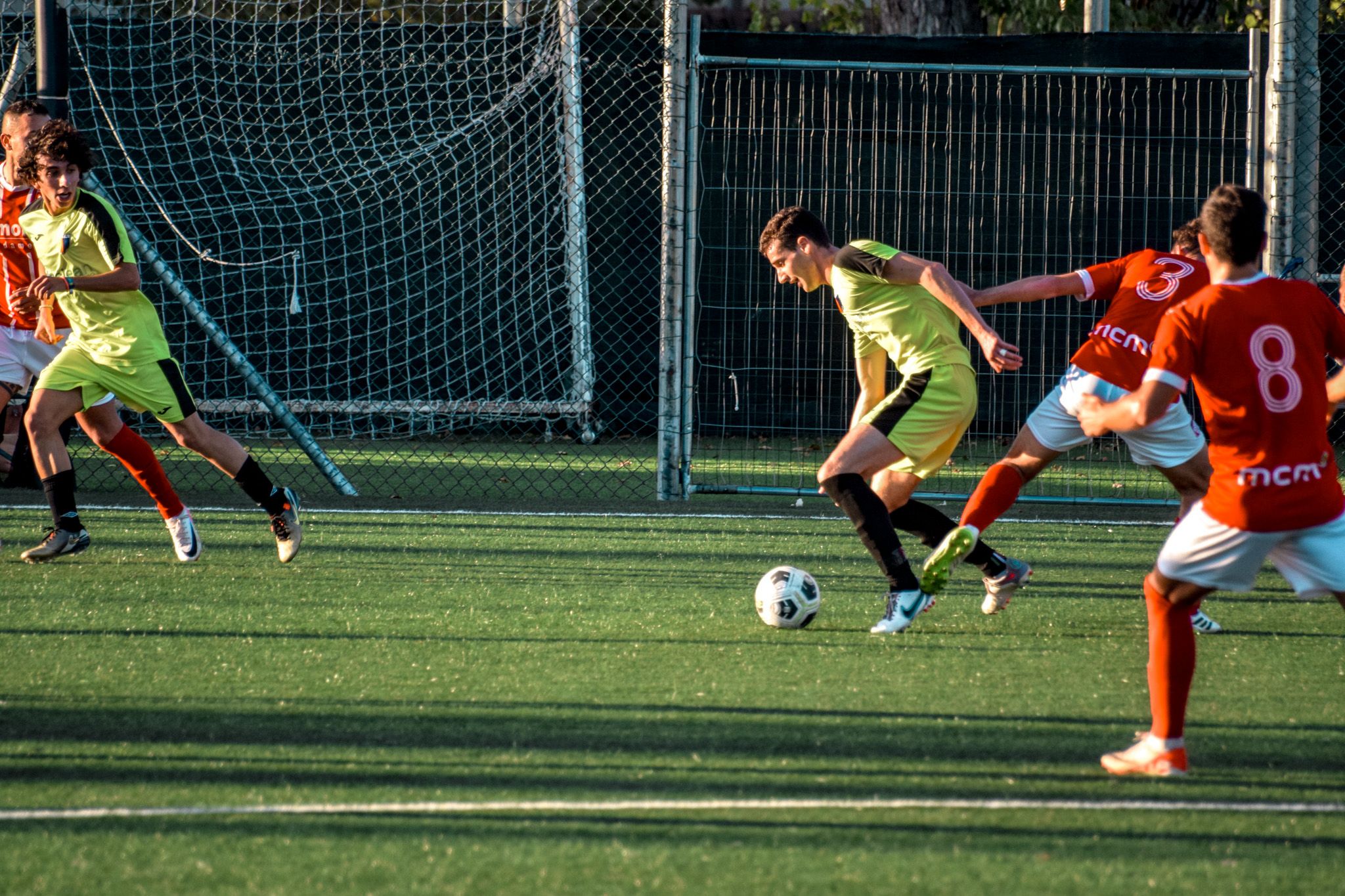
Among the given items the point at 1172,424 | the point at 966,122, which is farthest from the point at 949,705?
the point at 966,122

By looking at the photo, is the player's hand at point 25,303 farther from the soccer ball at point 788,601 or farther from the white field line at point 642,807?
the white field line at point 642,807

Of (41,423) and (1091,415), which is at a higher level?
(1091,415)

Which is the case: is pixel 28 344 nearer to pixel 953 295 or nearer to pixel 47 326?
pixel 47 326

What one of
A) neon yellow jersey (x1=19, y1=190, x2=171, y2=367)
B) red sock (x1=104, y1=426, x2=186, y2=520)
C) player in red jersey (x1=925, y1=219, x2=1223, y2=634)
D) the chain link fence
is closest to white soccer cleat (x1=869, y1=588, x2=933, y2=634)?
player in red jersey (x1=925, y1=219, x2=1223, y2=634)

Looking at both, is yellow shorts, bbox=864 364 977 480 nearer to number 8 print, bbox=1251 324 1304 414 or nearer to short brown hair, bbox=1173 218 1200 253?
short brown hair, bbox=1173 218 1200 253

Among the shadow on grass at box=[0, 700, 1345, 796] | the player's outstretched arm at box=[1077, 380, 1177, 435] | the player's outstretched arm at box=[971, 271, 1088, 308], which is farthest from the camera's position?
the player's outstretched arm at box=[971, 271, 1088, 308]

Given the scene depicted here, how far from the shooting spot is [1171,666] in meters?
3.41

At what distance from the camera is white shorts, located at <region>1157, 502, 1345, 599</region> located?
3295 mm

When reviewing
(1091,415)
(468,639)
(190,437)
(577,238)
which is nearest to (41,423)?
(190,437)

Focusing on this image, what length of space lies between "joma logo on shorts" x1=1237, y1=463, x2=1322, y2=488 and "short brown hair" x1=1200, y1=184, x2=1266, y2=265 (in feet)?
1.63

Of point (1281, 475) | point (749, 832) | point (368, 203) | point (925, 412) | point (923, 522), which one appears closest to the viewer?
point (749, 832)

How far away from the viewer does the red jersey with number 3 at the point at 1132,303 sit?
5.35 m

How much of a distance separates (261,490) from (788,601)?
259cm

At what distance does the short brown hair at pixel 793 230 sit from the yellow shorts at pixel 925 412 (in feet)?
2.14
